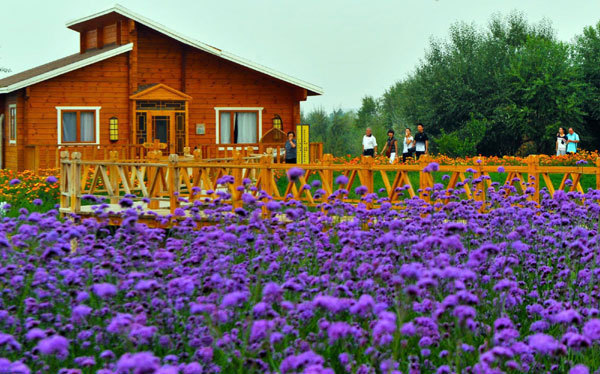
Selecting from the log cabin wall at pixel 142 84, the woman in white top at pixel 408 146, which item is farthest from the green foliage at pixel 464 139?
the woman in white top at pixel 408 146

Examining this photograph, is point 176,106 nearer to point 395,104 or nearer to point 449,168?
point 449,168

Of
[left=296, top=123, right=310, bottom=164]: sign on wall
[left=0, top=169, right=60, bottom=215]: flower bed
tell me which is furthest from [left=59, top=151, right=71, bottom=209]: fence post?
[left=296, top=123, right=310, bottom=164]: sign on wall

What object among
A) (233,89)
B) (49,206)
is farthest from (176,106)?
(49,206)

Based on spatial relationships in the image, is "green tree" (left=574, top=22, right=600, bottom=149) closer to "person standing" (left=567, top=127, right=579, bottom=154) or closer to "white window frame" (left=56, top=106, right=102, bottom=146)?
"person standing" (left=567, top=127, right=579, bottom=154)

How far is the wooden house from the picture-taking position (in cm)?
2886

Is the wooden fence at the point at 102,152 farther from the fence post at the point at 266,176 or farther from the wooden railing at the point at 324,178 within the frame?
the fence post at the point at 266,176

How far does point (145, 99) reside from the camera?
29.4 meters

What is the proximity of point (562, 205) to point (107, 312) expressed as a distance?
4.77m

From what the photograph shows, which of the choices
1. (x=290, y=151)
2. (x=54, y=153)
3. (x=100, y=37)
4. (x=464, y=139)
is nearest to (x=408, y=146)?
(x=290, y=151)

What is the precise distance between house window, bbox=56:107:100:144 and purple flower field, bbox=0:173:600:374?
878 inches

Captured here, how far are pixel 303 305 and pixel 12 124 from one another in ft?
89.8

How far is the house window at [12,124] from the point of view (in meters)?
29.6

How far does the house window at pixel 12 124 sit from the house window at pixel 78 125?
172 centimetres

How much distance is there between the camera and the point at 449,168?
41.3 ft
